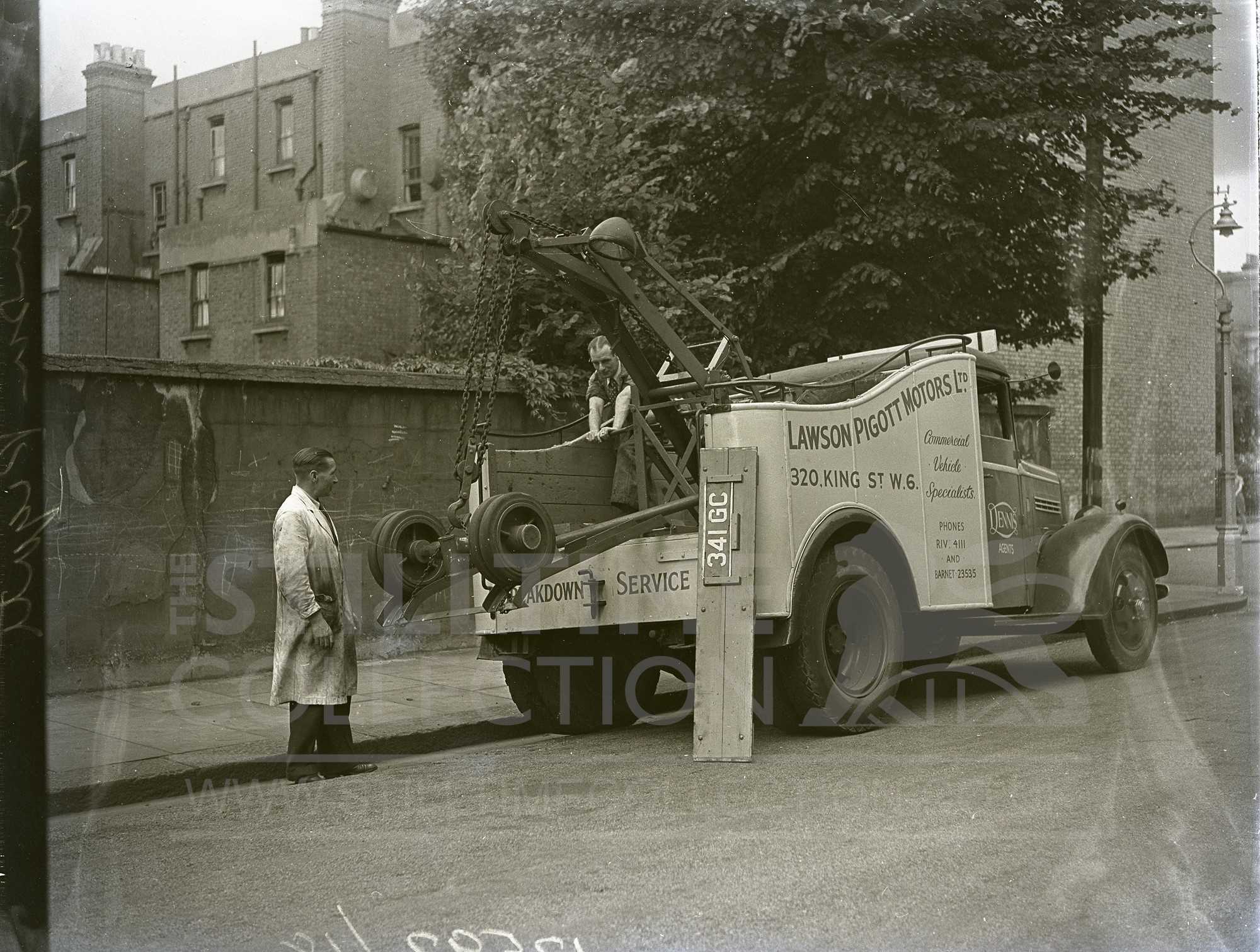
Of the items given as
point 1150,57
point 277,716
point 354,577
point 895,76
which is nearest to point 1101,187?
point 1150,57

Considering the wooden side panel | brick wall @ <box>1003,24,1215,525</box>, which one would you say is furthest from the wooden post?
brick wall @ <box>1003,24,1215,525</box>

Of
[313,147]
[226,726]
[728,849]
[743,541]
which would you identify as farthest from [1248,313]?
[313,147]

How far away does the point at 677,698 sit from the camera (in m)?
9.73

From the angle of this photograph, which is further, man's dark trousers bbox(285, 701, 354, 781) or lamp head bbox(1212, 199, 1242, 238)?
man's dark trousers bbox(285, 701, 354, 781)

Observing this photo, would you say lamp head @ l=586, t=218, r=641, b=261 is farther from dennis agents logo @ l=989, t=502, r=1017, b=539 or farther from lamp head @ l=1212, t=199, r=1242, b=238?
dennis agents logo @ l=989, t=502, r=1017, b=539

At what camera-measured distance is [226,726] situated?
848 cm

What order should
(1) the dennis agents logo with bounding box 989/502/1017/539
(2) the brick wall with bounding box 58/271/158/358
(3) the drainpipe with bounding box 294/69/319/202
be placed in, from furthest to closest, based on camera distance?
(3) the drainpipe with bounding box 294/69/319/202, (2) the brick wall with bounding box 58/271/158/358, (1) the dennis agents logo with bounding box 989/502/1017/539

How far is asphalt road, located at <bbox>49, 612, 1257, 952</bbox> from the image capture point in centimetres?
432

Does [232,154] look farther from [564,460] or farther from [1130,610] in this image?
[1130,610]

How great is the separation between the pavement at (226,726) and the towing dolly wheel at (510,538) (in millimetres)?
1809

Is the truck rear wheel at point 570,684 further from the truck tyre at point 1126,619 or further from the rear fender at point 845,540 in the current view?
the truck tyre at point 1126,619

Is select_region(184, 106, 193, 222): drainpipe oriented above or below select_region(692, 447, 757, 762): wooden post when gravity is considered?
above

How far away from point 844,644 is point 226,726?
3964mm

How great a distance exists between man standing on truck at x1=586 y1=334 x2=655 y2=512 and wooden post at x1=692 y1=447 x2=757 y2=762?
131 centimetres
